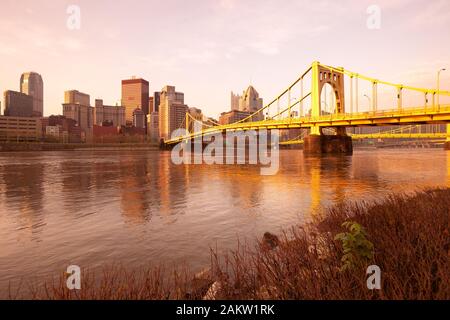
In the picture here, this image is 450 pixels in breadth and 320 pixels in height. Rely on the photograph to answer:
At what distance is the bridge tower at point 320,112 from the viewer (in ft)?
217

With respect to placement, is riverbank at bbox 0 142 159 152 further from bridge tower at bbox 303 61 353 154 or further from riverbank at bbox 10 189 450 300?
riverbank at bbox 10 189 450 300

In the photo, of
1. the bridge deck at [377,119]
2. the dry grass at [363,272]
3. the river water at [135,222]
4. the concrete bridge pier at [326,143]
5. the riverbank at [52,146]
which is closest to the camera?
the dry grass at [363,272]

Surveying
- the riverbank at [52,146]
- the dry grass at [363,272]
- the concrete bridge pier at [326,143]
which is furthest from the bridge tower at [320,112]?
the riverbank at [52,146]

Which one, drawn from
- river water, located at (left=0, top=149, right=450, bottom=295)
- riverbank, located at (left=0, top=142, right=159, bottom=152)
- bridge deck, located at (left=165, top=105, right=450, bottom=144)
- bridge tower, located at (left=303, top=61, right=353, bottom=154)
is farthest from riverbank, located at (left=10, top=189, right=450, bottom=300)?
riverbank, located at (left=0, top=142, right=159, bottom=152)

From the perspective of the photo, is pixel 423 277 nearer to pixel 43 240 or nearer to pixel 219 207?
pixel 43 240

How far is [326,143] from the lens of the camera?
221 ft

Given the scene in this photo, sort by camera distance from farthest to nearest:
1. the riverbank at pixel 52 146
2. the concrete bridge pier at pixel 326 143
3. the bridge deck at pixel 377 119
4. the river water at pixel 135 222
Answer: the riverbank at pixel 52 146 → the concrete bridge pier at pixel 326 143 → the bridge deck at pixel 377 119 → the river water at pixel 135 222

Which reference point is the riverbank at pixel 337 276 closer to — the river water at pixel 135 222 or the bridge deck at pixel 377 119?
the river water at pixel 135 222

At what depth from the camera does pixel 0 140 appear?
5768 inches

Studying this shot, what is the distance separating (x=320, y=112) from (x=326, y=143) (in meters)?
7.25
